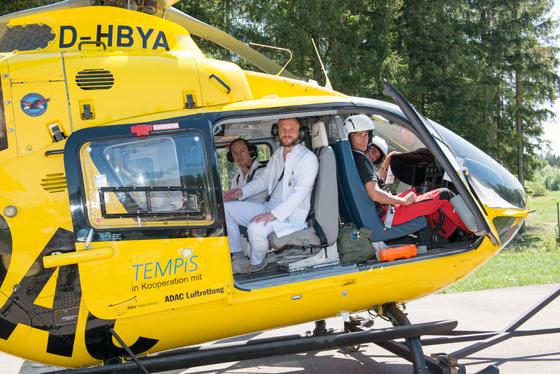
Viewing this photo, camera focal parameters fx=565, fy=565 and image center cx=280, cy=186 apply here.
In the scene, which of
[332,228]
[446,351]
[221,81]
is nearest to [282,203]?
Answer: [332,228]

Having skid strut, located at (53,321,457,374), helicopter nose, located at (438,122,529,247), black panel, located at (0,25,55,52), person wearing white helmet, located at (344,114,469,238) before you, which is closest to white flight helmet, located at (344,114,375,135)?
person wearing white helmet, located at (344,114,469,238)

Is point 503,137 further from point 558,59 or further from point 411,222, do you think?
point 411,222

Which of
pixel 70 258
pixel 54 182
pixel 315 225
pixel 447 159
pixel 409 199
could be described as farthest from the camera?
pixel 409 199

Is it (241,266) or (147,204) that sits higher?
(147,204)

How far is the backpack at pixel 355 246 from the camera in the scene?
4.33 metres

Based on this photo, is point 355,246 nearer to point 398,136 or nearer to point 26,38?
point 398,136

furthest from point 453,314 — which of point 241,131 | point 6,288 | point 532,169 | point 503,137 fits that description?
point 532,169

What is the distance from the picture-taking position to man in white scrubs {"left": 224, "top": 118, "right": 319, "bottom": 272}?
4270 mm

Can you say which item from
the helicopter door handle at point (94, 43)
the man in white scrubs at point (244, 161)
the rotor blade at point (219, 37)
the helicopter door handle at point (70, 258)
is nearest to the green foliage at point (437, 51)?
the rotor blade at point (219, 37)

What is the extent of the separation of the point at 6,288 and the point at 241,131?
292cm

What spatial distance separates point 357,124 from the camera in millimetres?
4641

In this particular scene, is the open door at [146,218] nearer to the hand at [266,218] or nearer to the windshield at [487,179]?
the hand at [266,218]

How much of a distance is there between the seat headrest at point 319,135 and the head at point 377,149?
50.0 inches

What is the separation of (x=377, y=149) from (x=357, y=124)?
130 centimetres
